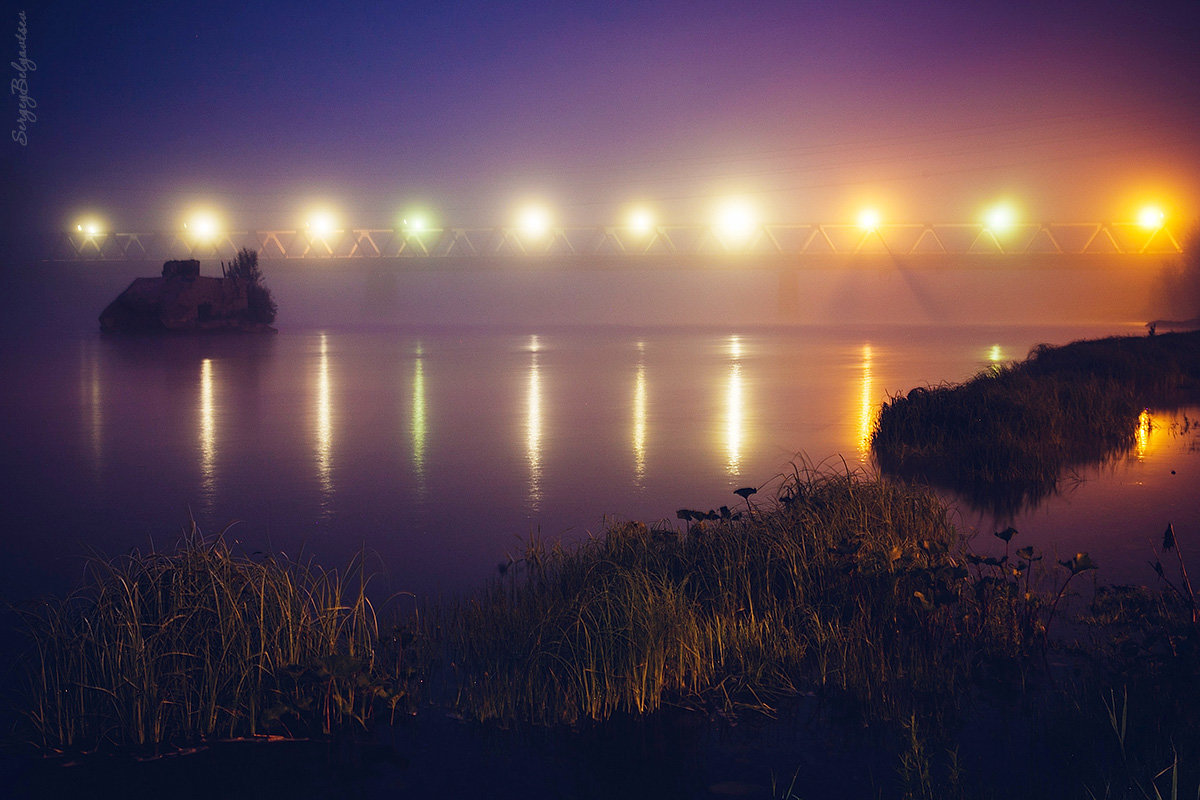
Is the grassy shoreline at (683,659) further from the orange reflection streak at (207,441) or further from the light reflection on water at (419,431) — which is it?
the light reflection on water at (419,431)

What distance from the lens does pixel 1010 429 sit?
16.9 metres

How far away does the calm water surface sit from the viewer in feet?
36.8

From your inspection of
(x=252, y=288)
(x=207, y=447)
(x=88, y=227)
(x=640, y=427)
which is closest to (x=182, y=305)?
(x=252, y=288)

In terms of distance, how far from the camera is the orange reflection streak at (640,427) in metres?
15.7

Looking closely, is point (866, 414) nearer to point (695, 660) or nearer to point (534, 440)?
point (534, 440)

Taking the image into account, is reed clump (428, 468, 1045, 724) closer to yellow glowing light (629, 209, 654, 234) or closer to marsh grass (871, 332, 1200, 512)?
marsh grass (871, 332, 1200, 512)

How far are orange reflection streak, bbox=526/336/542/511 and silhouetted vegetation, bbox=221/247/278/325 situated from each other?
151ft

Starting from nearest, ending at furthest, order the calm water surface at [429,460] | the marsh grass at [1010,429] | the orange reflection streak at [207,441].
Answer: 1. the calm water surface at [429,460]
2. the marsh grass at [1010,429]
3. the orange reflection streak at [207,441]

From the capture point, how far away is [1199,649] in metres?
Answer: 6.44

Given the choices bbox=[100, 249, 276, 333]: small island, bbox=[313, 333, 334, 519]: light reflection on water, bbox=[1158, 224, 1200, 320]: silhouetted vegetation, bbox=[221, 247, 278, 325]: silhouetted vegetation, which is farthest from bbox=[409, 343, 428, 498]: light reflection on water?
bbox=[1158, 224, 1200, 320]: silhouetted vegetation

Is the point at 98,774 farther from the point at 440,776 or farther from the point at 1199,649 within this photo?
the point at 1199,649

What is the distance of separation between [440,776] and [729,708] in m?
2.10

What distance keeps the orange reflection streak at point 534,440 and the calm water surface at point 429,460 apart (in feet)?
0.23

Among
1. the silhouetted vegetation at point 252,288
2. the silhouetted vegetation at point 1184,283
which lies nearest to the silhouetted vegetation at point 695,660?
the silhouetted vegetation at point 252,288
